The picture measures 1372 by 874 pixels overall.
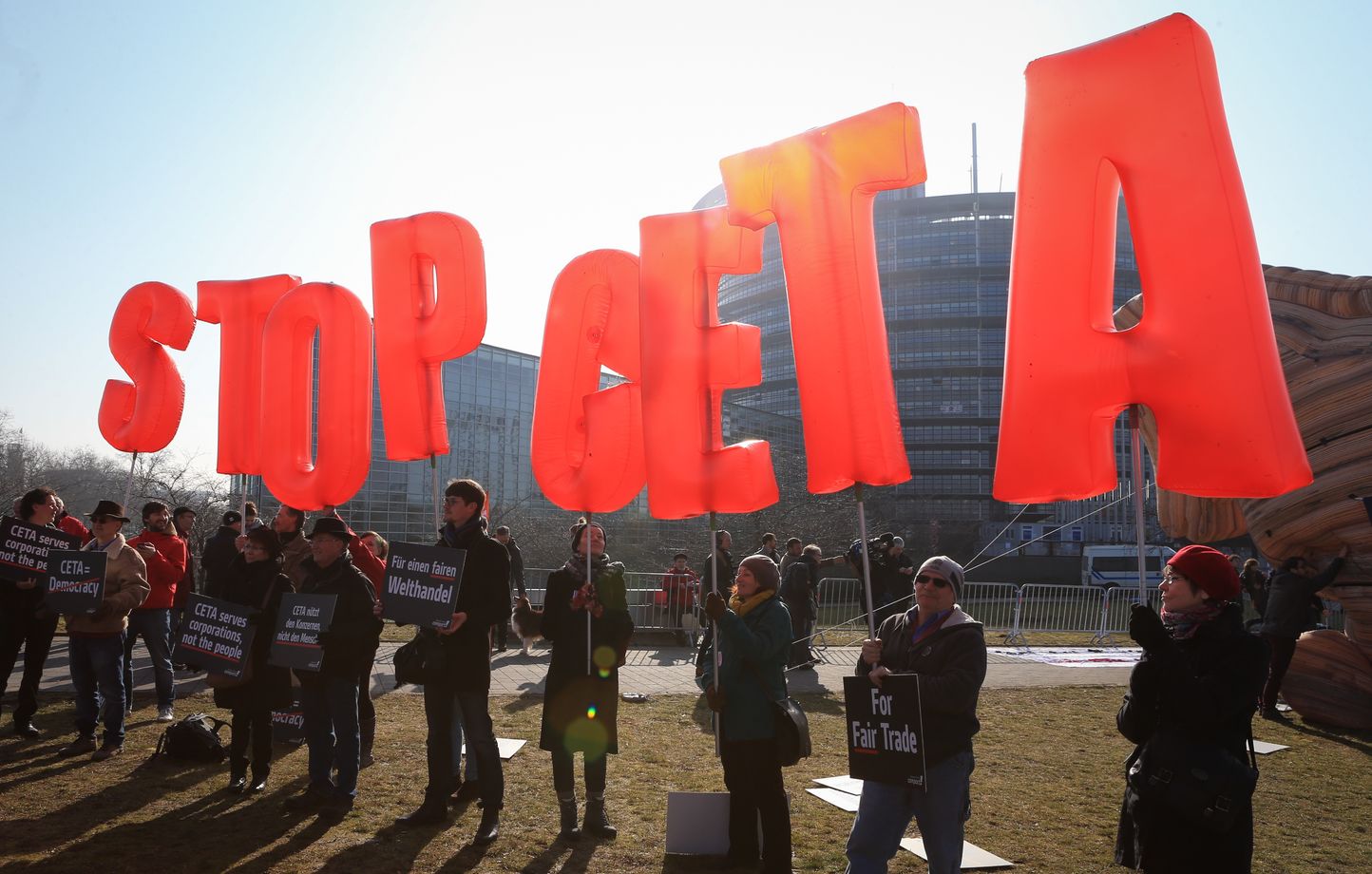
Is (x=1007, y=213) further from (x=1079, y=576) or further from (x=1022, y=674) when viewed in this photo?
(x=1022, y=674)

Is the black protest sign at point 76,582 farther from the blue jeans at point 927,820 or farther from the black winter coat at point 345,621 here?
the blue jeans at point 927,820

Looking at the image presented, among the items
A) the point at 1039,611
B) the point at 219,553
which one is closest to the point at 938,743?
the point at 219,553

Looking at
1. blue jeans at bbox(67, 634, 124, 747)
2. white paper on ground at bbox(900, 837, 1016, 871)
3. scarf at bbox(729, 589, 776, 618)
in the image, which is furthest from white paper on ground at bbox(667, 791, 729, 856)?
blue jeans at bbox(67, 634, 124, 747)

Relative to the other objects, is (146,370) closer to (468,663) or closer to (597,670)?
(468,663)

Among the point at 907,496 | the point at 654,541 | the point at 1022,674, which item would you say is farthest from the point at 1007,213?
the point at 1022,674

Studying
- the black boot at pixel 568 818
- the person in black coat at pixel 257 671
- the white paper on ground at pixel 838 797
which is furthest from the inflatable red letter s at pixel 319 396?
the white paper on ground at pixel 838 797

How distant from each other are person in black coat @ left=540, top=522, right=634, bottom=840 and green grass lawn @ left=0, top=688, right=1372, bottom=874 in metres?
0.34

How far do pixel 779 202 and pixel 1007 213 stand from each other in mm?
78534

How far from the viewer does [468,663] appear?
19.2 feet

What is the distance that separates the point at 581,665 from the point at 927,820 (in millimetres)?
2749

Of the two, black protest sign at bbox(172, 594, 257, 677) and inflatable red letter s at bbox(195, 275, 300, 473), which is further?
inflatable red letter s at bbox(195, 275, 300, 473)

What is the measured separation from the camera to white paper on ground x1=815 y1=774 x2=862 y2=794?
7.04m

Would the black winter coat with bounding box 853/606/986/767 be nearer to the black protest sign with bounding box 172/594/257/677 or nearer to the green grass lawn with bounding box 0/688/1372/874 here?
the green grass lawn with bounding box 0/688/1372/874

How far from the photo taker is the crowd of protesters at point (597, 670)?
11.6 feet
